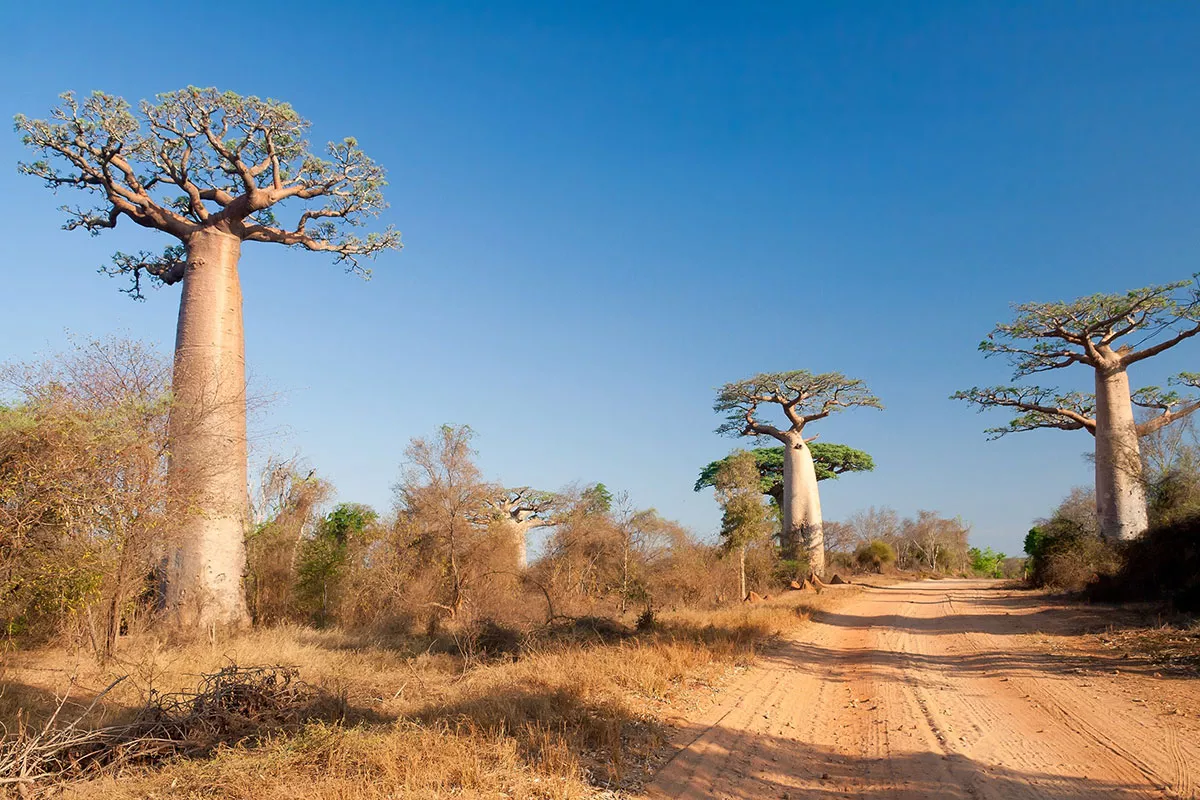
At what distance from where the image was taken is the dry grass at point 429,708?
356 centimetres

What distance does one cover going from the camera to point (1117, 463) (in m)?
13.6

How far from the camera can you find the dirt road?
3.72m

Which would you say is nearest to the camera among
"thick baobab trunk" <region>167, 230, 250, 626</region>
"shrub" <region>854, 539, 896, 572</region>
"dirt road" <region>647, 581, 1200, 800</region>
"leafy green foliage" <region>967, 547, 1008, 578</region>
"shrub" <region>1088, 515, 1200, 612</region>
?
"dirt road" <region>647, 581, 1200, 800</region>

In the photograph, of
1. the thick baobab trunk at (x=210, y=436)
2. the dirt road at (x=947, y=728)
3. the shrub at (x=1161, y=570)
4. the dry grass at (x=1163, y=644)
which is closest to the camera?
the dirt road at (x=947, y=728)

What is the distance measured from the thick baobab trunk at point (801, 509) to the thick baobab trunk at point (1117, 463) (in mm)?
8854

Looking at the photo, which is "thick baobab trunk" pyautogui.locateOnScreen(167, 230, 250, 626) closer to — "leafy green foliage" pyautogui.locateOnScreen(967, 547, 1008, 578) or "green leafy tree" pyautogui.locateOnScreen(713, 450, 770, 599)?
"green leafy tree" pyautogui.locateOnScreen(713, 450, 770, 599)

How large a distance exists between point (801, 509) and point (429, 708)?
1907 centimetres

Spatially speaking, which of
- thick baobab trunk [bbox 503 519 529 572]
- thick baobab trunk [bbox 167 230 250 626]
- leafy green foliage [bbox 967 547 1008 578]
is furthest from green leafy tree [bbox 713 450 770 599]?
leafy green foliage [bbox 967 547 1008 578]

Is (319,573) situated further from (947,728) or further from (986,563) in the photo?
(986,563)

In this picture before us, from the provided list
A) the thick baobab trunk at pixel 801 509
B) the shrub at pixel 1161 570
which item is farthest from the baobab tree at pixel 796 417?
the shrub at pixel 1161 570

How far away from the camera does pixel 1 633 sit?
7031 millimetres

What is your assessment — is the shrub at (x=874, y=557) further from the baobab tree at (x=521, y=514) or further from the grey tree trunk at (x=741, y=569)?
the baobab tree at (x=521, y=514)

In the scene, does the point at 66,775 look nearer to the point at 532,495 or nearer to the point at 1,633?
the point at 1,633

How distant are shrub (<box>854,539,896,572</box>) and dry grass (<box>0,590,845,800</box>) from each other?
2473 centimetres
